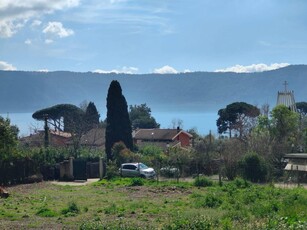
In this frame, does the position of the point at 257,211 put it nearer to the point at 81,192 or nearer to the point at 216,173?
the point at 81,192

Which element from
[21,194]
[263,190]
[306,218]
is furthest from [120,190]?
[306,218]

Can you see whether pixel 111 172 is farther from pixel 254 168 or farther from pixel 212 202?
pixel 212 202

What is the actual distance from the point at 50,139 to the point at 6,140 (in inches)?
1273

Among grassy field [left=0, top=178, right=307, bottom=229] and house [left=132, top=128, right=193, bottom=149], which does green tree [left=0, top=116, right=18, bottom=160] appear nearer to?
grassy field [left=0, top=178, right=307, bottom=229]

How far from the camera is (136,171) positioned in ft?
128

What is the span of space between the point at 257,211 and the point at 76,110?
68996mm

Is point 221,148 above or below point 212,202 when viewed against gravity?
above

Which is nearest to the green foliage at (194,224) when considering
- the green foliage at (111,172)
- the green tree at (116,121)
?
the green foliage at (111,172)

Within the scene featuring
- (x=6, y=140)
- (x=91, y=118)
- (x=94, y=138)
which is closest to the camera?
(x=6, y=140)

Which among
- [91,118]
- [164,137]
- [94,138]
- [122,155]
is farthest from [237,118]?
[122,155]

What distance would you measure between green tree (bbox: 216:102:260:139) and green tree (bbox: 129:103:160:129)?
59.1 ft

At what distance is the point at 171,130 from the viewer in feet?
243

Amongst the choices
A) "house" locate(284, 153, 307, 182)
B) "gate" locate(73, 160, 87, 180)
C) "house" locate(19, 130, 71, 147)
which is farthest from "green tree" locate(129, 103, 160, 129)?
"house" locate(284, 153, 307, 182)

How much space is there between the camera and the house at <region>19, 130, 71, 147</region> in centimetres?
6403
